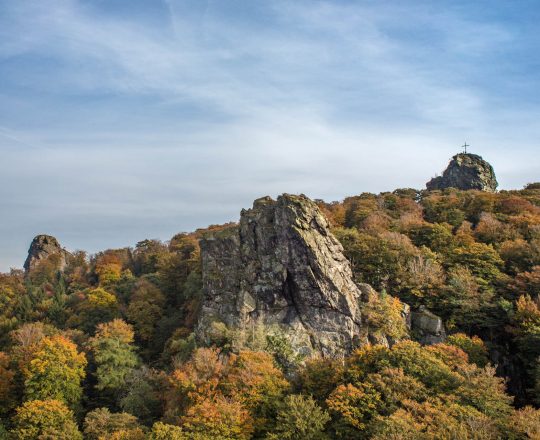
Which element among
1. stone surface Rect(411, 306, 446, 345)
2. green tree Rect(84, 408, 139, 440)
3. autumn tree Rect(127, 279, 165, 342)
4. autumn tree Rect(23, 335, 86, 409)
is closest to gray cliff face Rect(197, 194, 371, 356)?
stone surface Rect(411, 306, 446, 345)

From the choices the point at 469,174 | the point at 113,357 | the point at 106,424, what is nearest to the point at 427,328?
the point at 106,424

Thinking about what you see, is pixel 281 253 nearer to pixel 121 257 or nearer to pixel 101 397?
pixel 101 397

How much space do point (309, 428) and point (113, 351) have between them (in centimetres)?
2726

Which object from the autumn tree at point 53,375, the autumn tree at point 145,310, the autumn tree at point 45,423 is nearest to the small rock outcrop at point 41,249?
the autumn tree at point 145,310

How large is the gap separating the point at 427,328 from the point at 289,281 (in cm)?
1446

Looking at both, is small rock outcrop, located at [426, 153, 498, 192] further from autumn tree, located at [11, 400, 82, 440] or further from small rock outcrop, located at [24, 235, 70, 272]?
autumn tree, located at [11, 400, 82, 440]

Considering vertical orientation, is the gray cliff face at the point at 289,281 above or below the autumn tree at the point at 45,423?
above

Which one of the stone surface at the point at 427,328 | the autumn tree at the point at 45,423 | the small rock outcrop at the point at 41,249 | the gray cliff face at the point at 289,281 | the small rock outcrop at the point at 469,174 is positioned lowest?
the autumn tree at the point at 45,423

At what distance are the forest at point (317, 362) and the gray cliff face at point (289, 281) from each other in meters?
2.39

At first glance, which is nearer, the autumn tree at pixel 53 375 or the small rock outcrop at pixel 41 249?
the autumn tree at pixel 53 375

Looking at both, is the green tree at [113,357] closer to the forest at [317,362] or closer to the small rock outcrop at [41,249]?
the forest at [317,362]

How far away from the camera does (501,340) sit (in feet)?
151

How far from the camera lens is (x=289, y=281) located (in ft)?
155

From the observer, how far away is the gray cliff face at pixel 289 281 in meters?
45.5
